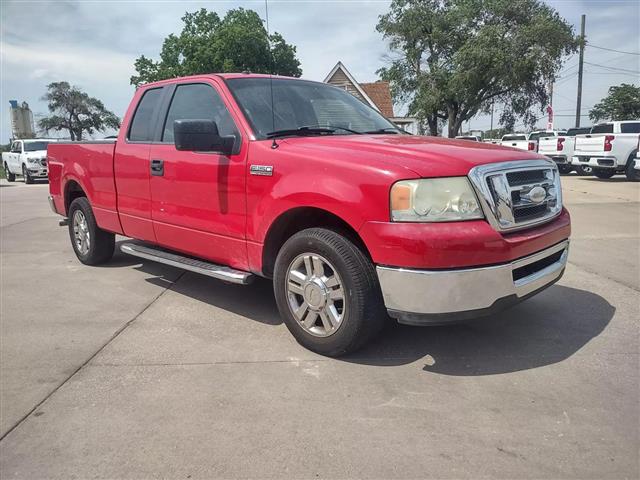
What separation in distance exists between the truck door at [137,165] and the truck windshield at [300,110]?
3.61 ft

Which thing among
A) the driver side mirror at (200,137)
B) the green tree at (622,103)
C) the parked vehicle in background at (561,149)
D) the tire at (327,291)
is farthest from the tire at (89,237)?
the green tree at (622,103)

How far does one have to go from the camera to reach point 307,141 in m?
3.63

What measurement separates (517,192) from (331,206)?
1.17 m

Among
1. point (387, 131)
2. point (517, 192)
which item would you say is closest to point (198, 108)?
point (387, 131)

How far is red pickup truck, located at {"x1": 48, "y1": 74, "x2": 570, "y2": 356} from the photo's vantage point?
116 inches

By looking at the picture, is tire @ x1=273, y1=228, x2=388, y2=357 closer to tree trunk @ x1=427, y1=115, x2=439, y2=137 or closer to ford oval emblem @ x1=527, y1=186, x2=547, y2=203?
ford oval emblem @ x1=527, y1=186, x2=547, y2=203

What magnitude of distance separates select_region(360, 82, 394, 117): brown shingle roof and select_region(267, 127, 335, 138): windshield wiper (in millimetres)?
31731

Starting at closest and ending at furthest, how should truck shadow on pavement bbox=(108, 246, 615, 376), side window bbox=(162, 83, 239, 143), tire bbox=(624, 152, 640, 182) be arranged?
1. truck shadow on pavement bbox=(108, 246, 615, 376)
2. side window bbox=(162, 83, 239, 143)
3. tire bbox=(624, 152, 640, 182)

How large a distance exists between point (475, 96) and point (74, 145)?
1199 inches

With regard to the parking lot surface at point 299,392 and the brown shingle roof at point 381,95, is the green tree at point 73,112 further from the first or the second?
the parking lot surface at point 299,392

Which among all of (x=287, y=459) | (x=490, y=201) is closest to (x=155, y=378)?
(x=287, y=459)

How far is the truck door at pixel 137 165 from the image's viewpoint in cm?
479

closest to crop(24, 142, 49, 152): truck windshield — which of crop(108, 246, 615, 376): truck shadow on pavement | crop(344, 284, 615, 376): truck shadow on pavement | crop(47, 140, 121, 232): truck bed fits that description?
crop(47, 140, 121, 232): truck bed

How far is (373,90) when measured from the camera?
37.6 metres
